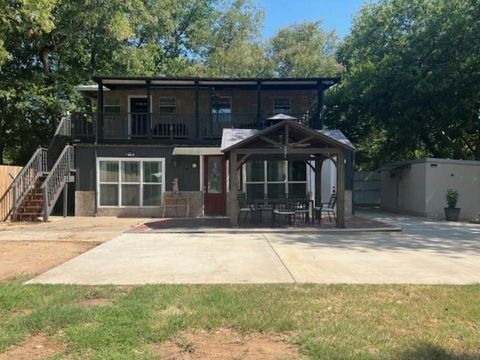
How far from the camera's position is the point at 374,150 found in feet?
108

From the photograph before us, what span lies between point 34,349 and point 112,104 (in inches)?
723

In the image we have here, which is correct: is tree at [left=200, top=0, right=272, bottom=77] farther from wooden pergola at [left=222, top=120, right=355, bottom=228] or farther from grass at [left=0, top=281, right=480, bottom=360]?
grass at [left=0, top=281, right=480, bottom=360]

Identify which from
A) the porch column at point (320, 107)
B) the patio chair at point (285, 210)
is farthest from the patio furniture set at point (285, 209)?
the porch column at point (320, 107)

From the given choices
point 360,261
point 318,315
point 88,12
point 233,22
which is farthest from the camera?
point 233,22

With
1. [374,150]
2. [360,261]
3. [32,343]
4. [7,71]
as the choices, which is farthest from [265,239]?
[374,150]

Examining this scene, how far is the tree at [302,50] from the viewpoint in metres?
36.8

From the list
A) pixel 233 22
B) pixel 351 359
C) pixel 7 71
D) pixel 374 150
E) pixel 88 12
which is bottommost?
pixel 351 359

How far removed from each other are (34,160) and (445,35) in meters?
18.2

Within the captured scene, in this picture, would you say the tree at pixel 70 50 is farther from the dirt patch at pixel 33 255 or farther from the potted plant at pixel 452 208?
the potted plant at pixel 452 208

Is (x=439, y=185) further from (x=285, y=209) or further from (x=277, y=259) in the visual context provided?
(x=277, y=259)

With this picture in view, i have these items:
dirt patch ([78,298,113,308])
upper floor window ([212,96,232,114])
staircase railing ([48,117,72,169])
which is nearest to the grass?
dirt patch ([78,298,113,308])

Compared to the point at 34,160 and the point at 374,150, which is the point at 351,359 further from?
the point at 374,150

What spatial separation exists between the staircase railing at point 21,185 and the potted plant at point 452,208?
49.5ft

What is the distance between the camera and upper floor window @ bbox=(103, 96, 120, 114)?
2188cm
